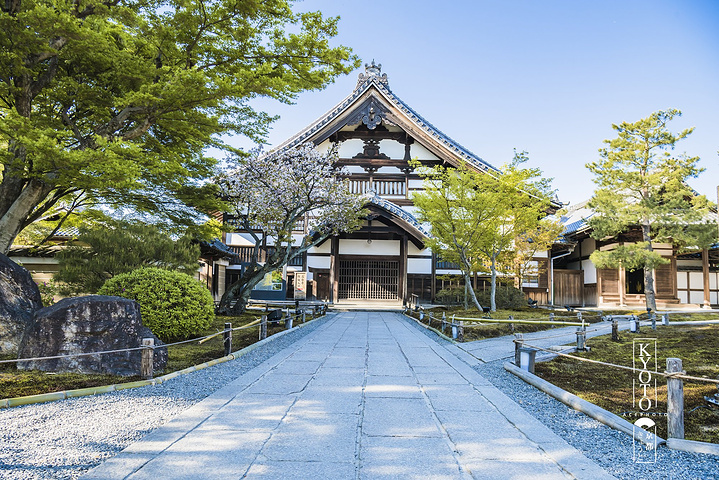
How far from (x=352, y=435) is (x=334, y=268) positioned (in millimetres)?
16751

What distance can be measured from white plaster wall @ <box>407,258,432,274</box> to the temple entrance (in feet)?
2.19

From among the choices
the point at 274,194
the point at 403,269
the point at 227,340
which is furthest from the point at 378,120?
the point at 227,340

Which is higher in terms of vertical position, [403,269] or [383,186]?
[383,186]

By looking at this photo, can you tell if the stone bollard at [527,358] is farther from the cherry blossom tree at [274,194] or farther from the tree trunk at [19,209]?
the tree trunk at [19,209]

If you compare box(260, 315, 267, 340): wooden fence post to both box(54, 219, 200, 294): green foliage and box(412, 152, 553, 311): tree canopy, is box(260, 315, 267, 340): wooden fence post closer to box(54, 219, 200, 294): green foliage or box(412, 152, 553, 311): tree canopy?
box(54, 219, 200, 294): green foliage

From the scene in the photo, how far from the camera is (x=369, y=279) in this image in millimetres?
21125

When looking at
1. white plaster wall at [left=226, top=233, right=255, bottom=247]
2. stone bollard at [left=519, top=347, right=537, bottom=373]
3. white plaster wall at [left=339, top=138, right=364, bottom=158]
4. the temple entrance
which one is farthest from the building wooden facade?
white plaster wall at [left=226, top=233, right=255, bottom=247]

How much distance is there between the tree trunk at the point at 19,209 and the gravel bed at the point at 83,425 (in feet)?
19.2

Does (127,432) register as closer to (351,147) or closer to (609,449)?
(609,449)

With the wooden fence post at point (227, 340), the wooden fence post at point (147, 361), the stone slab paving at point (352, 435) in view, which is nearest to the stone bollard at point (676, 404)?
the stone slab paving at point (352, 435)

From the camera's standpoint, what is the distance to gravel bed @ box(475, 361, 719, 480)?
3117 millimetres

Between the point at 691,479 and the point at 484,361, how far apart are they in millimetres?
4478

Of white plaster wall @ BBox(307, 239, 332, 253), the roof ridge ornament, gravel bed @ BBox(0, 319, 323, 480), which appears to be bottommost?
gravel bed @ BBox(0, 319, 323, 480)

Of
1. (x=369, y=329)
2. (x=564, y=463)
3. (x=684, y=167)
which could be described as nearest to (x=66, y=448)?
(x=564, y=463)
